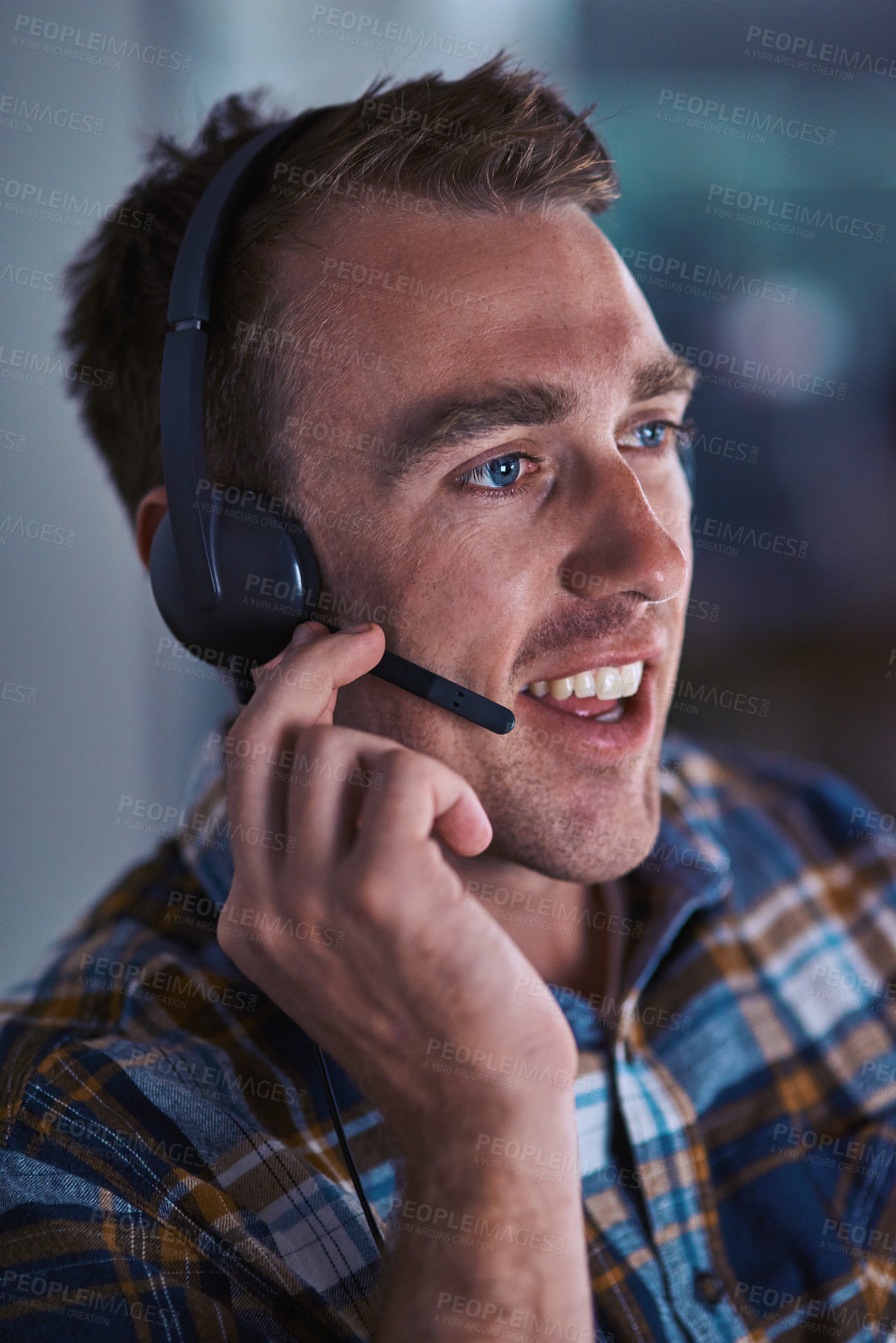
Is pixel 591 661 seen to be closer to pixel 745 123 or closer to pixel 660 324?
pixel 660 324

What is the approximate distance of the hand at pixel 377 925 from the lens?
2.48 ft

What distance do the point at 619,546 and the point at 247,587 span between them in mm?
384

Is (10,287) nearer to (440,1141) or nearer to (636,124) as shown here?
(440,1141)

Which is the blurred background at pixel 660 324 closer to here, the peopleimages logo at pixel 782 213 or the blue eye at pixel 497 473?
the peopleimages logo at pixel 782 213

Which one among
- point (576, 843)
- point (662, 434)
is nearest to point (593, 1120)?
point (576, 843)

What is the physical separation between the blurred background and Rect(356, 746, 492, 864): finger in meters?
0.67

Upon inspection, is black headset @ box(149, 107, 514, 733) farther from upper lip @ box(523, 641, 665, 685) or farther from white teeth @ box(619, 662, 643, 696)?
white teeth @ box(619, 662, 643, 696)

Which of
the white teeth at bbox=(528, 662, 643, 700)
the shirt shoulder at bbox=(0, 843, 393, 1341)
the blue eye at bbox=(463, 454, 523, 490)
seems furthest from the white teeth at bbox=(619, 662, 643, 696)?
the shirt shoulder at bbox=(0, 843, 393, 1341)

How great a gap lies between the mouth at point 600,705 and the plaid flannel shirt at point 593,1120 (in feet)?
0.99

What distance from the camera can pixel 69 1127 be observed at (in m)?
0.83

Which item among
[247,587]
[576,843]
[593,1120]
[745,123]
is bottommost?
[593,1120]

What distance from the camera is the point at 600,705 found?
3.51ft

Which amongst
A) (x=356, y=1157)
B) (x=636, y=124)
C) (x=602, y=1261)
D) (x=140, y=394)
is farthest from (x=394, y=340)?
(x=636, y=124)

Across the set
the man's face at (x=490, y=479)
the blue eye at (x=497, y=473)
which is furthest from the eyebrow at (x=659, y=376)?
the blue eye at (x=497, y=473)
